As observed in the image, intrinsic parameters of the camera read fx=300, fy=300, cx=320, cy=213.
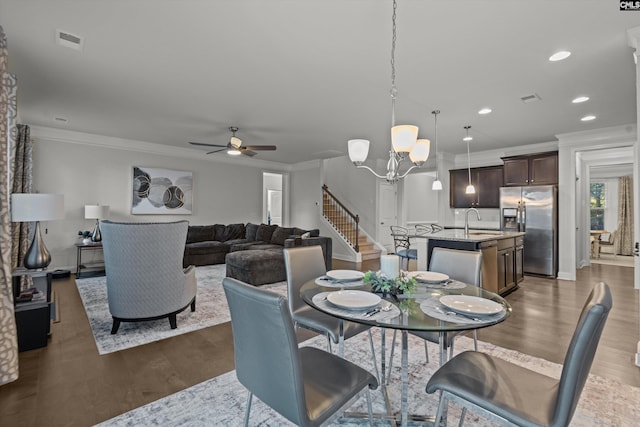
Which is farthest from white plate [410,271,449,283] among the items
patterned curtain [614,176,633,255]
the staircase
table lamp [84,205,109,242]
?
patterned curtain [614,176,633,255]

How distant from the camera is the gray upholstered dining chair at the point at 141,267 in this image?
2812 millimetres

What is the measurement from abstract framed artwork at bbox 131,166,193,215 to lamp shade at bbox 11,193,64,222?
4.29 meters

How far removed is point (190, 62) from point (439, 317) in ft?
10.5

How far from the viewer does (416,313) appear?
142 centimetres

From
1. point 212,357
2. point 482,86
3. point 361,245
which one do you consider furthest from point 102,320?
point 361,245

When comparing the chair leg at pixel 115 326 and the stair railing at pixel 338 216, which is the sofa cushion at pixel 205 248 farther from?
the chair leg at pixel 115 326

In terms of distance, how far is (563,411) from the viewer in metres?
1.08

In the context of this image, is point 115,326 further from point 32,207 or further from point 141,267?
point 32,207

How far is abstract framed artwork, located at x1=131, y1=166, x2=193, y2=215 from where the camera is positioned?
257 inches

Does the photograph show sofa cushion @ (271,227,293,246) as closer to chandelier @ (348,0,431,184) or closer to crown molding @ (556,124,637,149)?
chandelier @ (348,0,431,184)

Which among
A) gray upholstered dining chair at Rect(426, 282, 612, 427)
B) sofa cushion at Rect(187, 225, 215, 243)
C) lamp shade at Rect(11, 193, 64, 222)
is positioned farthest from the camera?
sofa cushion at Rect(187, 225, 215, 243)

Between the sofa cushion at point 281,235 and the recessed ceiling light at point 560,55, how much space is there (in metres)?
5.01

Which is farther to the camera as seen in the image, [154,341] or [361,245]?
[361,245]

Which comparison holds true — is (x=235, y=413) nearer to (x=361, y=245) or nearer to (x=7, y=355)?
(x=7, y=355)
